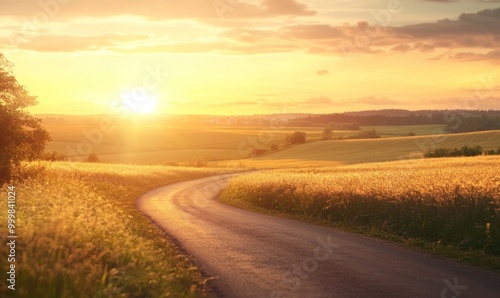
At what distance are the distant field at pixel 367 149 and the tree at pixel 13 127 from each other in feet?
190

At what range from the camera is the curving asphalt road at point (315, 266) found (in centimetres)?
1073

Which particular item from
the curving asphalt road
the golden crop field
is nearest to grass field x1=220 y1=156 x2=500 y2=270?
the golden crop field

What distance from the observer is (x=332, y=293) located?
34.2 ft

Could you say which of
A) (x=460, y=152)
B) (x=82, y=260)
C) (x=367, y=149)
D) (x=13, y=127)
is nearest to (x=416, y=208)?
(x=82, y=260)

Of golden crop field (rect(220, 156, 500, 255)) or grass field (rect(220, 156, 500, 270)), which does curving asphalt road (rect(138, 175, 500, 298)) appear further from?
golden crop field (rect(220, 156, 500, 255))

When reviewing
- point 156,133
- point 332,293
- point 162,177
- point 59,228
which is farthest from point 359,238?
point 156,133

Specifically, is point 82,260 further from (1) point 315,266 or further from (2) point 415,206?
(2) point 415,206

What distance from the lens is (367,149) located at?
10544 centimetres

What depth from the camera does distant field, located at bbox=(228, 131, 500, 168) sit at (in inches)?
3408

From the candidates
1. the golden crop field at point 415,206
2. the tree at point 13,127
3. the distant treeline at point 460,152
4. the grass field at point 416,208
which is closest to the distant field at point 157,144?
the distant treeline at point 460,152

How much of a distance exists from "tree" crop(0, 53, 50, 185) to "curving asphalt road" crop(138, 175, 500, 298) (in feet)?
42.9

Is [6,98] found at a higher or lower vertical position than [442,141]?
higher

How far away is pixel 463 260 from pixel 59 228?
9722mm

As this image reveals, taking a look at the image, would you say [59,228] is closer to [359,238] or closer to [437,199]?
[359,238]
